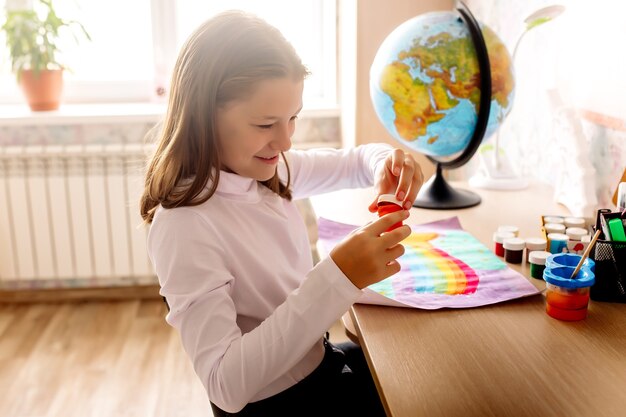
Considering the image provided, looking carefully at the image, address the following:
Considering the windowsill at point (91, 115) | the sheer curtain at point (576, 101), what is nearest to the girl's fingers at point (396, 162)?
the sheer curtain at point (576, 101)

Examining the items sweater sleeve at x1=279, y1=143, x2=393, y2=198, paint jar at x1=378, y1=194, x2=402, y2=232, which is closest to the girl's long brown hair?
paint jar at x1=378, y1=194, x2=402, y2=232

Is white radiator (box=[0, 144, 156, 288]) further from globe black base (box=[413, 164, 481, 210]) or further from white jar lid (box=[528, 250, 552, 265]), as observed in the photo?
white jar lid (box=[528, 250, 552, 265])

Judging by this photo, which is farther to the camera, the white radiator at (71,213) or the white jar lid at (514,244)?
the white radiator at (71,213)

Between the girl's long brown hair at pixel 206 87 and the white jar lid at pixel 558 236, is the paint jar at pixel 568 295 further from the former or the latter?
the girl's long brown hair at pixel 206 87

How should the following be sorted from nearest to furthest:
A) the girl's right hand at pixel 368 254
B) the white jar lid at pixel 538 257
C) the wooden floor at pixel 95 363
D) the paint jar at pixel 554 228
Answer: the girl's right hand at pixel 368 254, the white jar lid at pixel 538 257, the paint jar at pixel 554 228, the wooden floor at pixel 95 363

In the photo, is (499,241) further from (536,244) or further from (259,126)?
(259,126)

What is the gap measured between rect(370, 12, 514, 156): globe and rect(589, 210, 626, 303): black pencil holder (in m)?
0.53

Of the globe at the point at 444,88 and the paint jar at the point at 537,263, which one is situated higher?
the globe at the point at 444,88

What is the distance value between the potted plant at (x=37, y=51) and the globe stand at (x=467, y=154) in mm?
1688

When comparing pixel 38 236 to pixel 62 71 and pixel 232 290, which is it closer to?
→ pixel 62 71

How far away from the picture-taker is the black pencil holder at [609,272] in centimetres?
95

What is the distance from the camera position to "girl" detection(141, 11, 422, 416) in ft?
2.68

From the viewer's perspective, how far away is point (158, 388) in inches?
82.6

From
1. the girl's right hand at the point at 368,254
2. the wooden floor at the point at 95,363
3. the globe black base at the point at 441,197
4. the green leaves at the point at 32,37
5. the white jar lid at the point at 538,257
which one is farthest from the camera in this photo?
the green leaves at the point at 32,37
